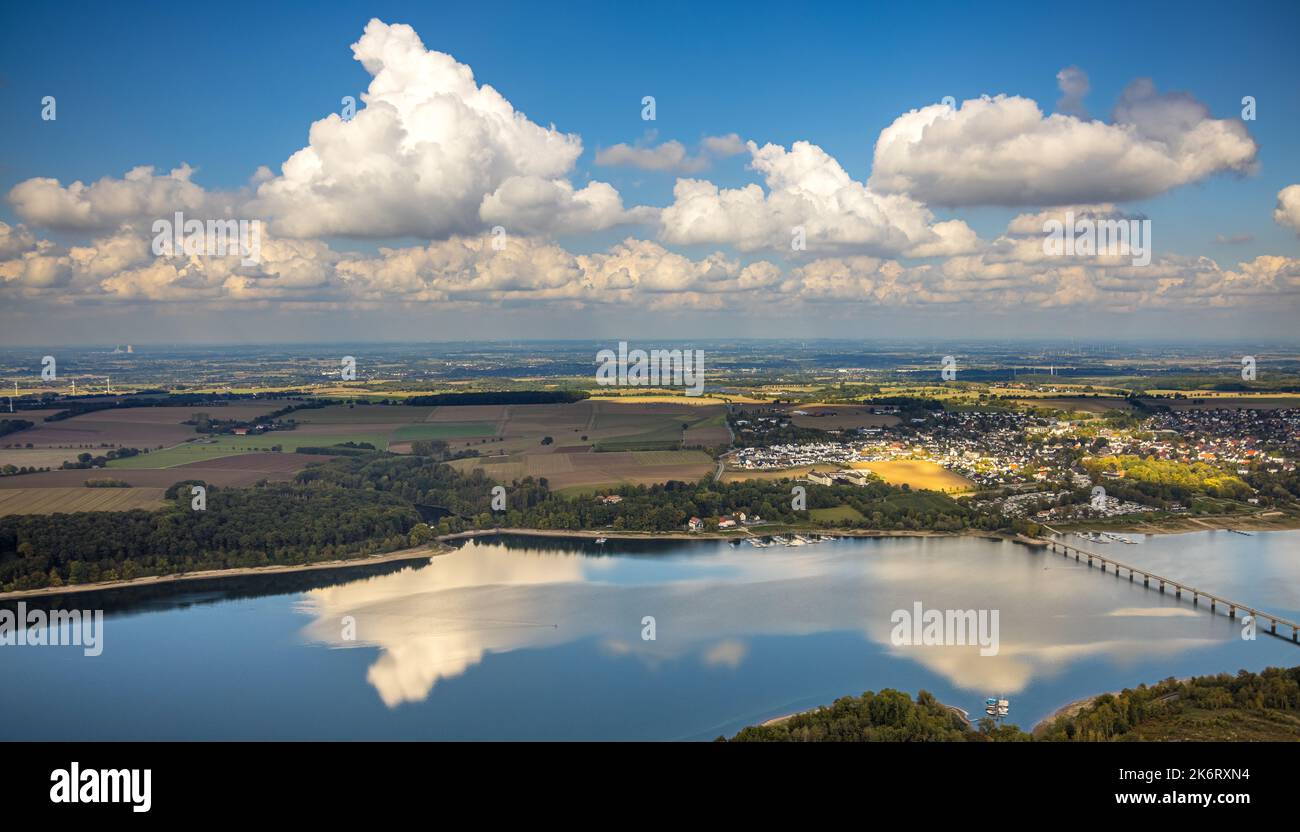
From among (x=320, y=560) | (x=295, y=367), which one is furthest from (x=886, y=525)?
(x=295, y=367)

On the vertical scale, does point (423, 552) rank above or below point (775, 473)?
below

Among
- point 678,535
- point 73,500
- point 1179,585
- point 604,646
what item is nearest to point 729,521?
point 678,535

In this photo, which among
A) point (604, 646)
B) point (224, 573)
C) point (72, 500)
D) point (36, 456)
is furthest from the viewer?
point (36, 456)

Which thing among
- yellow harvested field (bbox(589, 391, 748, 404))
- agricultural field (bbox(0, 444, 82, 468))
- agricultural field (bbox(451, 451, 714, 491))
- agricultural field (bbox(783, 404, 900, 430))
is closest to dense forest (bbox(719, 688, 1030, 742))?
agricultural field (bbox(451, 451, 714, 491))

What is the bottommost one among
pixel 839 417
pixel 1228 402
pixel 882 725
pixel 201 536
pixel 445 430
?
pixel 882 725

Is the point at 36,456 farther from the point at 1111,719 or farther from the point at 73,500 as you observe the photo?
the point at 1111,719

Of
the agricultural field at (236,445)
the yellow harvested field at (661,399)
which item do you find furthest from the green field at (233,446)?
the yellow harvested field at (661,399)

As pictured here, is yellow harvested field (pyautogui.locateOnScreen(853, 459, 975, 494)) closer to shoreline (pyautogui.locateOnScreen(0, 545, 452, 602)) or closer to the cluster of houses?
the cluster of houses
